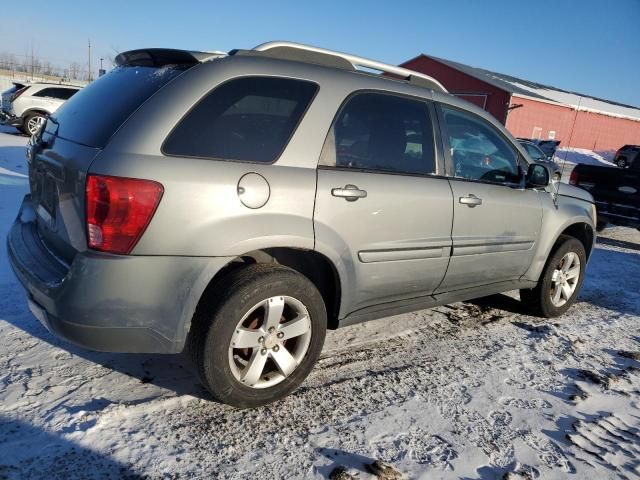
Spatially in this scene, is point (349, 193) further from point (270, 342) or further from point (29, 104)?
point (29, 104)

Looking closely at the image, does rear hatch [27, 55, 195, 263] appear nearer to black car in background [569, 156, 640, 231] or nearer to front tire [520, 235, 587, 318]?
front tire [520, 235, 587, 318]

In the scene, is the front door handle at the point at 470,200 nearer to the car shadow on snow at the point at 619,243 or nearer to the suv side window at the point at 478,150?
→ the suv side window at the point at 478,150

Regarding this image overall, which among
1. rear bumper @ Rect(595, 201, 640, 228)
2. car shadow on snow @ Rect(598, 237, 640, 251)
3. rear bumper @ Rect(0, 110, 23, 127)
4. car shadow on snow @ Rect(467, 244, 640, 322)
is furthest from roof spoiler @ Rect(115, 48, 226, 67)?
rear bumper @ Rect(0, 110, 23, 127)

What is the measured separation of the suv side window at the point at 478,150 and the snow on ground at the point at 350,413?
1.31 m

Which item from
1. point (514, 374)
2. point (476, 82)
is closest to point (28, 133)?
point (514, 374)

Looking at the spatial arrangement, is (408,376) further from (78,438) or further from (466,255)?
(78,438)

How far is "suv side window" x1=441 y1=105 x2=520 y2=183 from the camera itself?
3.51 metres

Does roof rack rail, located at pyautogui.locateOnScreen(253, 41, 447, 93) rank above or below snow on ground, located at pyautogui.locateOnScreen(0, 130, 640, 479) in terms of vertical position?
above

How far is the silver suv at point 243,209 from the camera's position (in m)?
2.25

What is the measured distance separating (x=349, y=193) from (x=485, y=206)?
1307 millimetres

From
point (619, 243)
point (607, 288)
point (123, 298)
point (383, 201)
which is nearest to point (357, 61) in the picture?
point (383, 201)

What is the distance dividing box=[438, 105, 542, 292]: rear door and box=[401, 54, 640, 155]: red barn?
91.1 ft

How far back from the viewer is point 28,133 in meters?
15.5

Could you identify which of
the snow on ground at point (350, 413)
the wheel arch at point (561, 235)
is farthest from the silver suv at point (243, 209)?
the wheel arch at point (561, 235)
